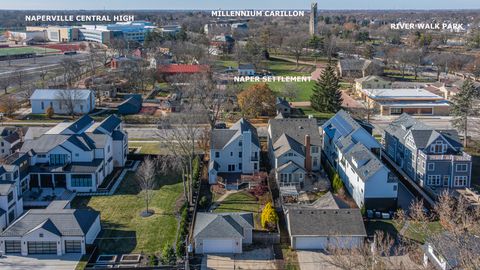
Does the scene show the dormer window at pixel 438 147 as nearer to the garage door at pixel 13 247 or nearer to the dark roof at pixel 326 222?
the dark roof at pixel 326 222

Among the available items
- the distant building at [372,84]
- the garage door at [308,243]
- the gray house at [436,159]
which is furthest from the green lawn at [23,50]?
the garage door at [308,243]

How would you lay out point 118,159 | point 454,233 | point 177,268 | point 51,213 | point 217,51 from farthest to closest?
point 217,51 → point 118,159 → point 51,213 → point 177,268 → point 454,233

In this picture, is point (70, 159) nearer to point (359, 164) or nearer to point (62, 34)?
point (359, 164)

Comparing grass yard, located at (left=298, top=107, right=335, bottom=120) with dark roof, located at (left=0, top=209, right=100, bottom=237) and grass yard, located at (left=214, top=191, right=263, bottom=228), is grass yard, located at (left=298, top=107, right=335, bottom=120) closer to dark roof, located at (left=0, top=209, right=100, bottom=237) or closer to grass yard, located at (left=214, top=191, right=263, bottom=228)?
grass yard, located at (left=214, top=191, right=263, bottom=228)

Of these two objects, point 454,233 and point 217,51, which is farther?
point 217,51

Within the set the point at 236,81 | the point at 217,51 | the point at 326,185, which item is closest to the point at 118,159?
the point at 326,185

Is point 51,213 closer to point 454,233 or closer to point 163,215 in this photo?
point 163,215
